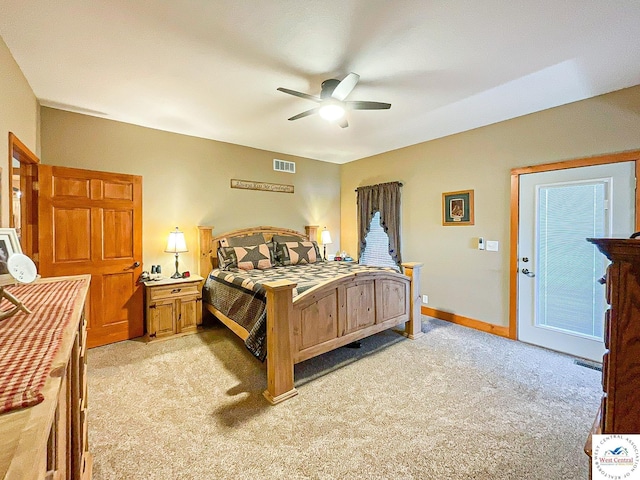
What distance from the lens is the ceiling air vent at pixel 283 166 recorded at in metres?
4.95

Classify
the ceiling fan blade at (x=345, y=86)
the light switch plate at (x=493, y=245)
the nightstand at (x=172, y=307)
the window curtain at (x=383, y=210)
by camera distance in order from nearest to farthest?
the ceiling fan blade at (x=345, y=86), the nightstand at (x=172, y=307), the light switch plate at (x=493, y=245), the window curtain at (x=383, y=210)

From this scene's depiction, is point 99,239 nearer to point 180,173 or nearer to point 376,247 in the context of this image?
point 180,173

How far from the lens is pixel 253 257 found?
4105mm

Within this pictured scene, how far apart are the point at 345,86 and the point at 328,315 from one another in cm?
199

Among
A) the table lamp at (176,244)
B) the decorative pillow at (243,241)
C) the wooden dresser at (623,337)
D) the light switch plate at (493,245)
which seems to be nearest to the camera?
the wooden dresser at (623,337)

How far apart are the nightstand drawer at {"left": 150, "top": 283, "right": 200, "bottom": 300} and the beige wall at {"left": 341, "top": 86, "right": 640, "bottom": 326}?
3.18m

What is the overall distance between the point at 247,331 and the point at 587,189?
365cm

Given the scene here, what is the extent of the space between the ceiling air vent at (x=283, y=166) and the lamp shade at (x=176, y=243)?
1.95 m

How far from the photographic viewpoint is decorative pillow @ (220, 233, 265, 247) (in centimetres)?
427

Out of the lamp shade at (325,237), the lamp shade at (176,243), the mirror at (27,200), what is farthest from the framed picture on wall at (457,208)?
the mirror at (27,200)

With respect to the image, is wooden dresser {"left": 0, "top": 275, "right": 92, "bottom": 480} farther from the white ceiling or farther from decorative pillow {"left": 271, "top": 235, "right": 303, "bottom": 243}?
decorative pillow {"left": 271, "top": 235, "right": 303, "bottom": 243}

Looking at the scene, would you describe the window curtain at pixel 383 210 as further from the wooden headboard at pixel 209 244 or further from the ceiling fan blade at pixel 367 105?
the ceiling fan blade at pixel 367 105

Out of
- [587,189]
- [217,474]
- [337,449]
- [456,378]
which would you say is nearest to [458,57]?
[587,189]

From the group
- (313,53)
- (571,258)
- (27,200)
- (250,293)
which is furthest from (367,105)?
(27,200)
